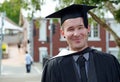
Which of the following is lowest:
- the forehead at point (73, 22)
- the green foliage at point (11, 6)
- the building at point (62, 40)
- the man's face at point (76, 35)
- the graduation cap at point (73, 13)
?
the building at point (62, 40)

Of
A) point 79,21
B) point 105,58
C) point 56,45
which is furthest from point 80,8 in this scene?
point 56,45

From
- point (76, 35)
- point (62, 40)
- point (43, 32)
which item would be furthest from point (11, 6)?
point (43, 32)

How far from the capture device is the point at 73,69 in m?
4.92

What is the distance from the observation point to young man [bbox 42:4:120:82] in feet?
16.0

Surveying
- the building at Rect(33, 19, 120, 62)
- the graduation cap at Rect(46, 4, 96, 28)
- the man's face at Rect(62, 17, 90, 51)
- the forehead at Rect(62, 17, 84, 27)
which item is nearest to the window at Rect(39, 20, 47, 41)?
the building at Rect(33, 19, 120, 62)

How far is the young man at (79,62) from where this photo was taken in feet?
16.0

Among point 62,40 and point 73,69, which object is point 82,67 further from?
point 62,40

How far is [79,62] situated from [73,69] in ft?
0.32

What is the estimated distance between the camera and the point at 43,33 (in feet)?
139

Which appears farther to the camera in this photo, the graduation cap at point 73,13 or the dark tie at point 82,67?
the graduation cap at point 73,13

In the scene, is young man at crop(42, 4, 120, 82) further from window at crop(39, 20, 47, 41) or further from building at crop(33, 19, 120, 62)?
window at crop(39, 20, 47, 41)

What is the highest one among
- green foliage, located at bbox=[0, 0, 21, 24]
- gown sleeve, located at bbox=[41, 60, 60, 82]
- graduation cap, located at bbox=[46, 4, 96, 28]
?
green foliage, located at bbox=[0, 0, 21, 24]

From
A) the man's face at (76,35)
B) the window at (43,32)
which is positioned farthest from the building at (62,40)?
the man's face at (76,35)

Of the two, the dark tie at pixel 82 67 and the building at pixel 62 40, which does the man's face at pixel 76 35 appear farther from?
the building at pixel 62 40
